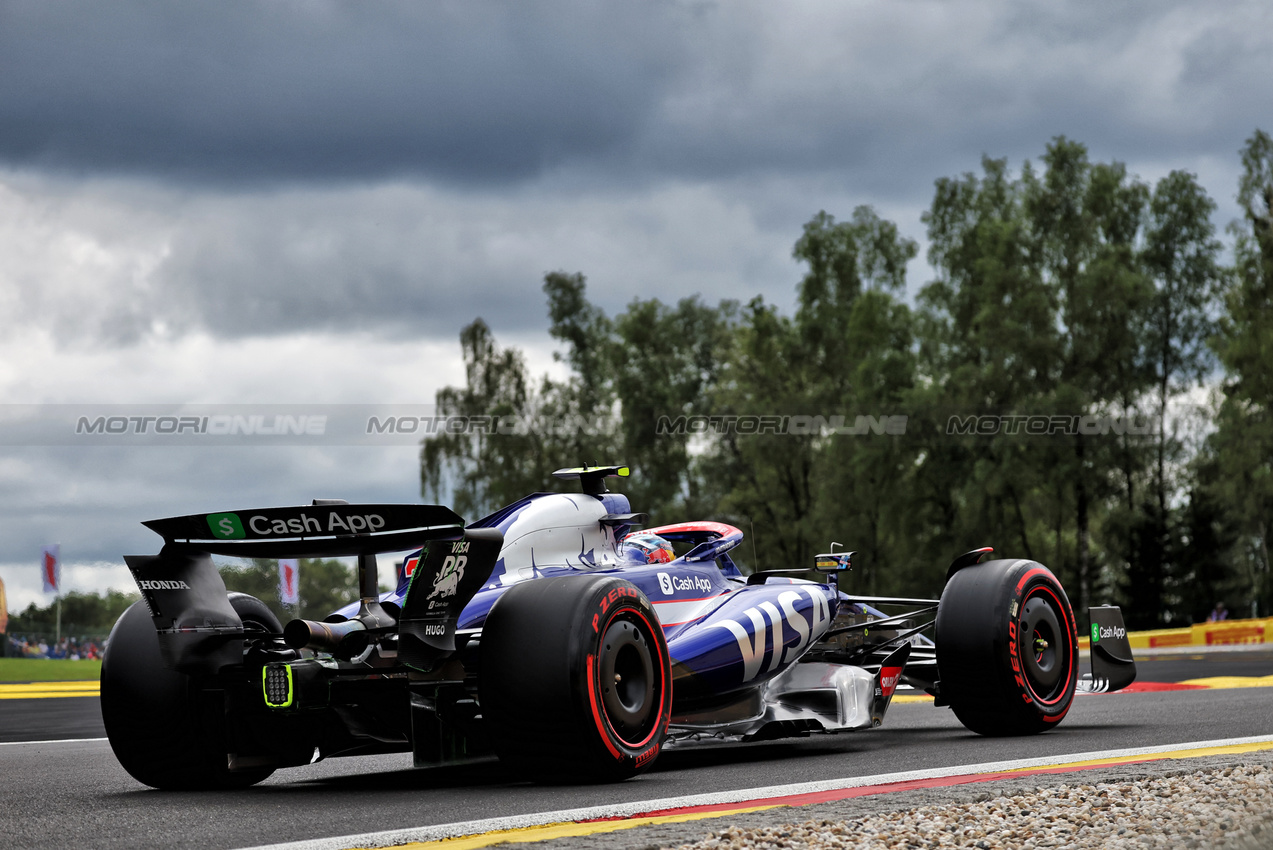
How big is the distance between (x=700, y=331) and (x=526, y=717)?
54.2 meters

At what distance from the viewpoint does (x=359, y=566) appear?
7.21m

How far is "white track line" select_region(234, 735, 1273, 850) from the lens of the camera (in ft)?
15.6

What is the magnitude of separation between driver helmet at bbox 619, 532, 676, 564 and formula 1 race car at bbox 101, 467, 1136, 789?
0.08 feet

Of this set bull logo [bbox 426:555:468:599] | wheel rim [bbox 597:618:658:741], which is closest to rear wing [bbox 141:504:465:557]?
bull logo [bbox 426:555:468:599]

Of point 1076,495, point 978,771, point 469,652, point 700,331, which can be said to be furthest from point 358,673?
point 700,331

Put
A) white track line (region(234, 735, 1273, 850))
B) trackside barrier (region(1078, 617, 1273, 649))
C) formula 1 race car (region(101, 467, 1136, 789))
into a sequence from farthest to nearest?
trackside barrier (region(1078, 617, 1273, 649)) < formula 1 race car (region(101, 467, 1136, 789)) < white track line (region(234, 735, 1273, 850))

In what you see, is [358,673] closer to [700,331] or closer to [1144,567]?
[1144,567]

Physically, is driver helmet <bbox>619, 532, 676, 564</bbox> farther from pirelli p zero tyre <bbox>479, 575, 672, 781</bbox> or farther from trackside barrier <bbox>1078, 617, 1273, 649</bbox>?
trackside barrier <bbox>1078, 617, 1273, 649</bbox>

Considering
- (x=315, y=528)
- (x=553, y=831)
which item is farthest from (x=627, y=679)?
(x=553, y=831)

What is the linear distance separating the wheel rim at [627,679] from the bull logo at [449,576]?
751mm

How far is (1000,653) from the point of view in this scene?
8.77 m

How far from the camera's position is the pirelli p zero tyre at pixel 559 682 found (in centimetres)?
614

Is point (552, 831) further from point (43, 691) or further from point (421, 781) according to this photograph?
point (43, 691)

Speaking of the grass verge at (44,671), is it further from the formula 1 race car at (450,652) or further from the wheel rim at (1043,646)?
the wheel rim at (1043,646)
